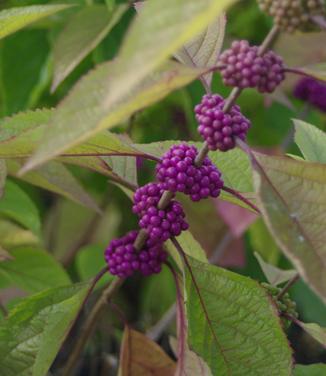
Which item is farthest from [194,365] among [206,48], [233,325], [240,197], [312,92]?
[312,92]

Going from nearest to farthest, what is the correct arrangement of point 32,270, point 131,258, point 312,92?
point 131,258 < point 32,270 < point 312,92

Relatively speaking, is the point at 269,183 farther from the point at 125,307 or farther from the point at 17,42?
the point at 125,307

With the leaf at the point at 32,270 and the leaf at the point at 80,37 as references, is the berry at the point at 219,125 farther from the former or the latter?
the leaf at the point at 32,270

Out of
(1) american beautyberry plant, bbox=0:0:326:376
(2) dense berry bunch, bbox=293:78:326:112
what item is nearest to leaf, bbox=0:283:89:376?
(1) american beautyberry plant, bbox=0:0:326:376

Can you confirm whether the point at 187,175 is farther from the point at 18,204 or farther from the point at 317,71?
the point at 18,204

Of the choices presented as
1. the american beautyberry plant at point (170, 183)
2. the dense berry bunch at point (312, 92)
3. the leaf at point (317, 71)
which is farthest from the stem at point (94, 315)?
the dense berry bunch at point (312, 92)
